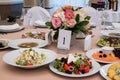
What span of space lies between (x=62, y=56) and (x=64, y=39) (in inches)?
4.5

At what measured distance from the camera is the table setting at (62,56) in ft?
3.42

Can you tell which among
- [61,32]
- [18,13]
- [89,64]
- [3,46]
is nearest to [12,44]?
[3,46]

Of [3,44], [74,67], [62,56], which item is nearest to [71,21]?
[62,56]

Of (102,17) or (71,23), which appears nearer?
(71,23)

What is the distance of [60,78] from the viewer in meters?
1.03

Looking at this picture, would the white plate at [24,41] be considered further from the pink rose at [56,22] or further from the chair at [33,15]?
the chair at [33,15]

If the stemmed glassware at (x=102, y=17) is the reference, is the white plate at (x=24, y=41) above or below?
below

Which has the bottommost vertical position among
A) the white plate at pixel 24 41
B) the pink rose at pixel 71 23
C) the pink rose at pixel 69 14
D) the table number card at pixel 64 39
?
the white plate at pixel 24 41

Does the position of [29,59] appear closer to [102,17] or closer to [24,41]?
[24,41]

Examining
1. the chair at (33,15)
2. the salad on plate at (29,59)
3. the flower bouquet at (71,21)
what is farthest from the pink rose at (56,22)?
the chair at (33,15)

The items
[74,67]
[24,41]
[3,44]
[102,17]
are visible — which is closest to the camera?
[74,67]

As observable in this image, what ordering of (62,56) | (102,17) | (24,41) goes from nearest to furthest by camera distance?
(62,56) < (24,41) < (102,17)

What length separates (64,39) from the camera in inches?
52.8

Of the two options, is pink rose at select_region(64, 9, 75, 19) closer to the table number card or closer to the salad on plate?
the table number card
